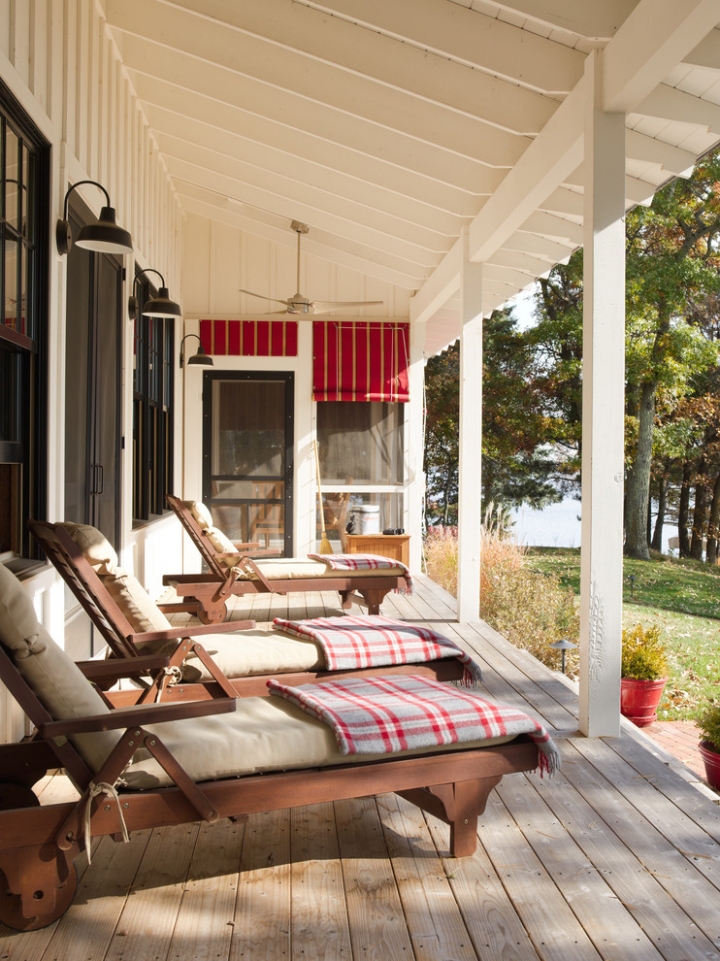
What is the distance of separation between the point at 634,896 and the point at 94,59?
5311 mm

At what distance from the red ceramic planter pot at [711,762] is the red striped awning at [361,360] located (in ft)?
22.1

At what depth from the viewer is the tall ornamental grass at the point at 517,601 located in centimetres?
902

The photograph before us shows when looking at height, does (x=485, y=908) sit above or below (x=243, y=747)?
below

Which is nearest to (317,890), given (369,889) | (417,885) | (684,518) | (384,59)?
(369,889)

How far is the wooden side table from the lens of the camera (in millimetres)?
10117

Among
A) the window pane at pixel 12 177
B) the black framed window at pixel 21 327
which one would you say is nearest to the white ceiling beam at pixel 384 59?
the black framed window at pixel 21 327

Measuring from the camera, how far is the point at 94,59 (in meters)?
5.40

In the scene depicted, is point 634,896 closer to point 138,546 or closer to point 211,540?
point 211,540

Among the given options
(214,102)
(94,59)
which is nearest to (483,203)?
(214,102)

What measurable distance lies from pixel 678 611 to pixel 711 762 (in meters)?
11.7

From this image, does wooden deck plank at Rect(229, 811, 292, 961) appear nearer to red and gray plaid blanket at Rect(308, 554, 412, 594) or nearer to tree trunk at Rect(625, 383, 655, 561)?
red and gray plaid blanket at Rect(308, 554, 412, 594)

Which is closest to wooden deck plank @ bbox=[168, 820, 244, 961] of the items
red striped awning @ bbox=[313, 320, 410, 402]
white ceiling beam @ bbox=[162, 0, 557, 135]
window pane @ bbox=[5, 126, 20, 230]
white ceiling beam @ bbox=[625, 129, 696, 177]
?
window pane @ bbox=[5, 126, 20, 230]

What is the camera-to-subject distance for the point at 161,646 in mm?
3727

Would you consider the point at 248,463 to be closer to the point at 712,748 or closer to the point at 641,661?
the point at 641,661
